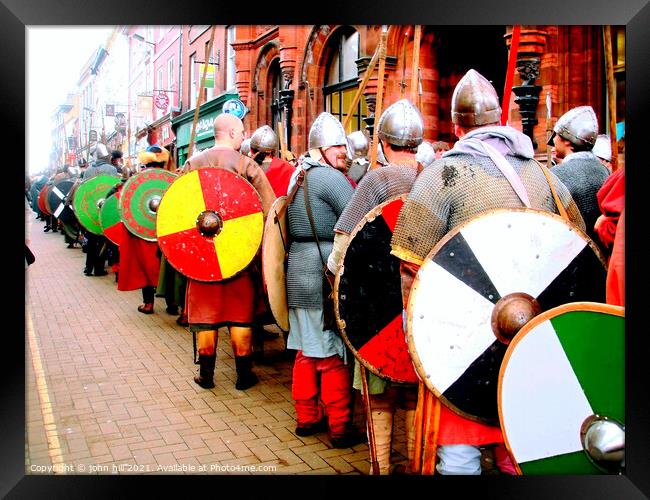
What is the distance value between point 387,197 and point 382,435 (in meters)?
1.15

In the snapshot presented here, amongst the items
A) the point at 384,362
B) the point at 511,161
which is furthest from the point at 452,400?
the point at 511,161

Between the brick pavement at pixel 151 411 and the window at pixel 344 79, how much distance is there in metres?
5.45

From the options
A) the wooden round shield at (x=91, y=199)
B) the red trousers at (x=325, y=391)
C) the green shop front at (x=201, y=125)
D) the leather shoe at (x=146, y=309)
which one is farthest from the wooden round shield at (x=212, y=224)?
the green shop front at (x=201, y=125)

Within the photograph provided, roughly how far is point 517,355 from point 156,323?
205 inches

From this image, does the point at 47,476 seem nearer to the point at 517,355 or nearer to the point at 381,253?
the point at 381,253

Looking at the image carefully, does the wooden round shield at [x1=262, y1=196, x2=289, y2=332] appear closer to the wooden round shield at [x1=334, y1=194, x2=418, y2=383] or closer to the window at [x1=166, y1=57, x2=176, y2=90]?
the wooden round shield at [x1=334, y1=194, x2=418, y2=383]

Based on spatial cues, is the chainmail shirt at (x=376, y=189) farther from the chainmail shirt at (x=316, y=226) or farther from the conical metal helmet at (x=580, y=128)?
the conical metal helmet at (x=580, y=128)

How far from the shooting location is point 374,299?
9.93ft

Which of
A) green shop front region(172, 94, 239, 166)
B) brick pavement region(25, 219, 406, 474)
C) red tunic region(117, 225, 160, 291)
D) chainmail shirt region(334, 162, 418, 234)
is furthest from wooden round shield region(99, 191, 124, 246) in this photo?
green shop front region(172, 94, 239, 166)

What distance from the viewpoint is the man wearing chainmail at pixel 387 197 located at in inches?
123

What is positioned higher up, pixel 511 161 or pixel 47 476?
pixel 511 161

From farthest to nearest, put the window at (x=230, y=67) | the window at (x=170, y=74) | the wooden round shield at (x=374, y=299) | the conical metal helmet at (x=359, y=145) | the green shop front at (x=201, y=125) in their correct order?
the green shop front at (x=201, y=125) → the window at (x=230, y=67) → the window at (x=170, y=74) → the conical metal helmet at (x=359, y=145) → the wooden round shield at (x=374, y=299)
